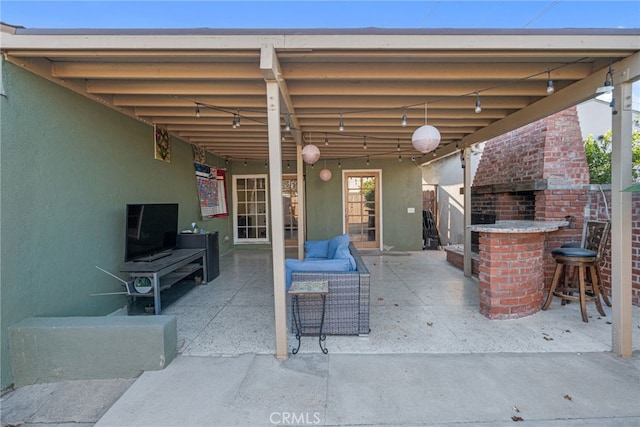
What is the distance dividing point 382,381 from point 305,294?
0.89 m

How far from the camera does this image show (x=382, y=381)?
7.10ft

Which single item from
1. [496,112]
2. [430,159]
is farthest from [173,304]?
[430,159]

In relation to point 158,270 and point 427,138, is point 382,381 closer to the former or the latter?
point 427,138

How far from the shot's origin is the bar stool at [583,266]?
3150 mm

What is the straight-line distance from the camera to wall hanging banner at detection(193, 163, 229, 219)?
6.14 metres

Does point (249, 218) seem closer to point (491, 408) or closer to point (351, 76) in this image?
point (351, 76)

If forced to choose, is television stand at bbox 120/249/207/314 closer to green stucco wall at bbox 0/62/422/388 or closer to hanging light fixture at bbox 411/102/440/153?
green stucco wall at bbox 0/62/422/388

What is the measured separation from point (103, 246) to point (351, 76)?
3.36 meters

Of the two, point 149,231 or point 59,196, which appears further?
point 149,231

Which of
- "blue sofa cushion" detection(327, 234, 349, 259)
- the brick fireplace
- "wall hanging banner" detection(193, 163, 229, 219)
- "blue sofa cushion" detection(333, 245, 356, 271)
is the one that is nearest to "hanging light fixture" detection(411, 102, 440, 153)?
the brick fireplace

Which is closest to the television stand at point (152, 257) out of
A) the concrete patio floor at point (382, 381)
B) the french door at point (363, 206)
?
the concrete patio floor at point (382, 381)

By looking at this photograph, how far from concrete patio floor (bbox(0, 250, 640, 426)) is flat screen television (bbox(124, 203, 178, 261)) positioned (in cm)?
113

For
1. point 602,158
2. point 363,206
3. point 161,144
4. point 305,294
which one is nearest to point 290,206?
point 363,206

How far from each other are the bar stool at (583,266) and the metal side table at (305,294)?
2.76 m
